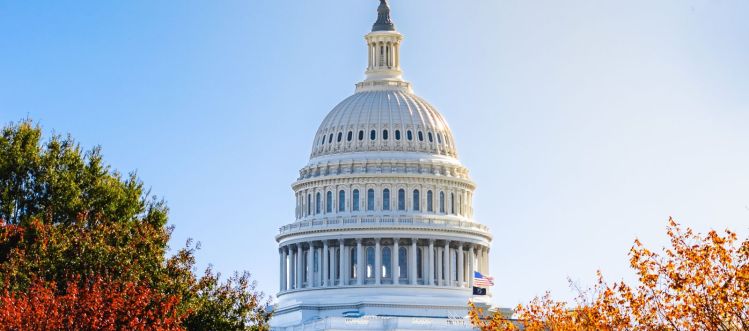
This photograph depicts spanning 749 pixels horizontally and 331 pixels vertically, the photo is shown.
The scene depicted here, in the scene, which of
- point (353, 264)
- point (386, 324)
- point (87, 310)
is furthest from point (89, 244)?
point (353, 264)

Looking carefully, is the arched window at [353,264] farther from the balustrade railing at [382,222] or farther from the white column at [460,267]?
the white column at [460,267]

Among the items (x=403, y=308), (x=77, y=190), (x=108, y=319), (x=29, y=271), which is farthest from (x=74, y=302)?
(x=403, y=308)

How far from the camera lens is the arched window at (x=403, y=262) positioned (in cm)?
19750

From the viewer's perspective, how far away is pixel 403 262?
19850cm

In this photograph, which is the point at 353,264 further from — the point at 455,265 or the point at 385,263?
the point at 455,265

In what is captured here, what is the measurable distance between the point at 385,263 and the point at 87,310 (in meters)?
125

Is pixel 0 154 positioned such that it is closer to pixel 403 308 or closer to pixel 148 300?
pixel 148 300

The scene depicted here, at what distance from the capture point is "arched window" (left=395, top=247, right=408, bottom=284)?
198 meters

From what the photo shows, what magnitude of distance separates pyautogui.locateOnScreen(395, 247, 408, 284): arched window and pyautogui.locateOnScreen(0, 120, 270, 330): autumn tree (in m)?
102

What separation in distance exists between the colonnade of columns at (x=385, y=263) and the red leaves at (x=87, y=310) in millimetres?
115382

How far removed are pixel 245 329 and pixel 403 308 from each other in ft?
344

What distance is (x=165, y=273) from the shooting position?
8694cm

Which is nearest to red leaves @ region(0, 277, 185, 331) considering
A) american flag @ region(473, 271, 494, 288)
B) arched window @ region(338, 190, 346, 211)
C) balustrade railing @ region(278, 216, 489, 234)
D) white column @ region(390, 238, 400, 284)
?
american flag @ region(473, 271, 494, 288)

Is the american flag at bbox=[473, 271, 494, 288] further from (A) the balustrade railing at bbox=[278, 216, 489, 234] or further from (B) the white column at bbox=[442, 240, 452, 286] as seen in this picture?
(A) the balustrade railing at bbox=[278, 216, 489, 234]
